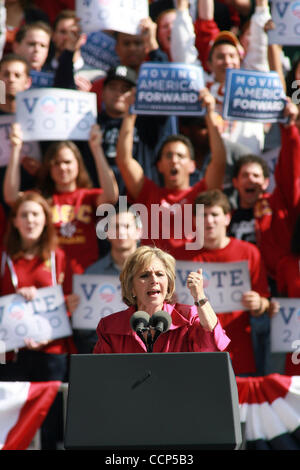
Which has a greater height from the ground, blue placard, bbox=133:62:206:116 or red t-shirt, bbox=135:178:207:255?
blue placard, bbox=133:62:206:116

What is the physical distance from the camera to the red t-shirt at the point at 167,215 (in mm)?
5812

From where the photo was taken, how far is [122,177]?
257 inches

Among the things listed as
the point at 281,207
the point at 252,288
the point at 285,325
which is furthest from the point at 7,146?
the point at 285,325

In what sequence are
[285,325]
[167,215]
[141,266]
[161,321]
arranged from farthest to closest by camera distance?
[167,215], [285,325], [141,266], [161,321]

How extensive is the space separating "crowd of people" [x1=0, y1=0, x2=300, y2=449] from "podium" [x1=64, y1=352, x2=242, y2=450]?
83.5 inches

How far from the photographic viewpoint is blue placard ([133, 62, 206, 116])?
6.22 meters

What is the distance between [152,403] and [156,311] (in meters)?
0.57

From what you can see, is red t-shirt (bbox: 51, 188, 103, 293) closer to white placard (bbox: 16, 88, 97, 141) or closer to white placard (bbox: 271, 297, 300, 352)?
white placard (bbox: 16, 88, 97, 141)

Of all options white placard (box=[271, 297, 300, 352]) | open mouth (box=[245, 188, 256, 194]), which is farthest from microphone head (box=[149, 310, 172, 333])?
open mouth (box=[245, 188, 256, 194])

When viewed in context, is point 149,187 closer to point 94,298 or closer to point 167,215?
point 167,215

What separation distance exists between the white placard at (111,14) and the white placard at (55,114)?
2.18 feet

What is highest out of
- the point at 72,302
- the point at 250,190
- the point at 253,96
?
the point at 253,96

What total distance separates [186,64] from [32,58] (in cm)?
175

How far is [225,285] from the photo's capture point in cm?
546
